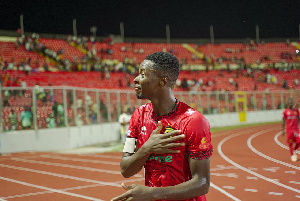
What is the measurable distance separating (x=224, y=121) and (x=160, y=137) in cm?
2917

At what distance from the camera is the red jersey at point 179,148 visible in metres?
2.08

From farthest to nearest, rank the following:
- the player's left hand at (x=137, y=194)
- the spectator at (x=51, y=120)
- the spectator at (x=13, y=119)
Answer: the spectator at (x=51, y=120)
the spectator at (x=13, y=119)
the player's left hand at (x=137, y=194)

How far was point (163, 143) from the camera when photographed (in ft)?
6.73

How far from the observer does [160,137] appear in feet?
6.75

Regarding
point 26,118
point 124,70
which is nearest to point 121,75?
point 124,70

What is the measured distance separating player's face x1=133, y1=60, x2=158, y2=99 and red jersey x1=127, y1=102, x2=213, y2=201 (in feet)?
0.48

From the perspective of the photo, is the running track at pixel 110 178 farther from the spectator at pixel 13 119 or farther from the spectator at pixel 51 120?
the spectator at pixel 51 120

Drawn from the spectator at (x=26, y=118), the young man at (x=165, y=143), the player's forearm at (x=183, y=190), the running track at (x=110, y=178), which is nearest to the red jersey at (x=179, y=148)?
the young man at (x=165, y=143)

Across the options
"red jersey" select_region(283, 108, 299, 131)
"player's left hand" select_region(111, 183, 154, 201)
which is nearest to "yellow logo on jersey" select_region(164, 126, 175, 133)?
"player's left hand" select_region(111, 183, 154, 201)

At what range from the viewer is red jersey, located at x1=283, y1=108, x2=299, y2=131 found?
10695 mm

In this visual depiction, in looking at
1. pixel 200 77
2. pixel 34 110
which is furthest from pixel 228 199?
pixel 200 77

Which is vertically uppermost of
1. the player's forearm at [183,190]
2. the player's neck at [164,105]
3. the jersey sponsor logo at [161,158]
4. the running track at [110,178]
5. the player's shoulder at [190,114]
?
the player's neck at [164,105]

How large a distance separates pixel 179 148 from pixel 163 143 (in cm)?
10

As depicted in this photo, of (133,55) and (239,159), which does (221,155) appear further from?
(133,55)
